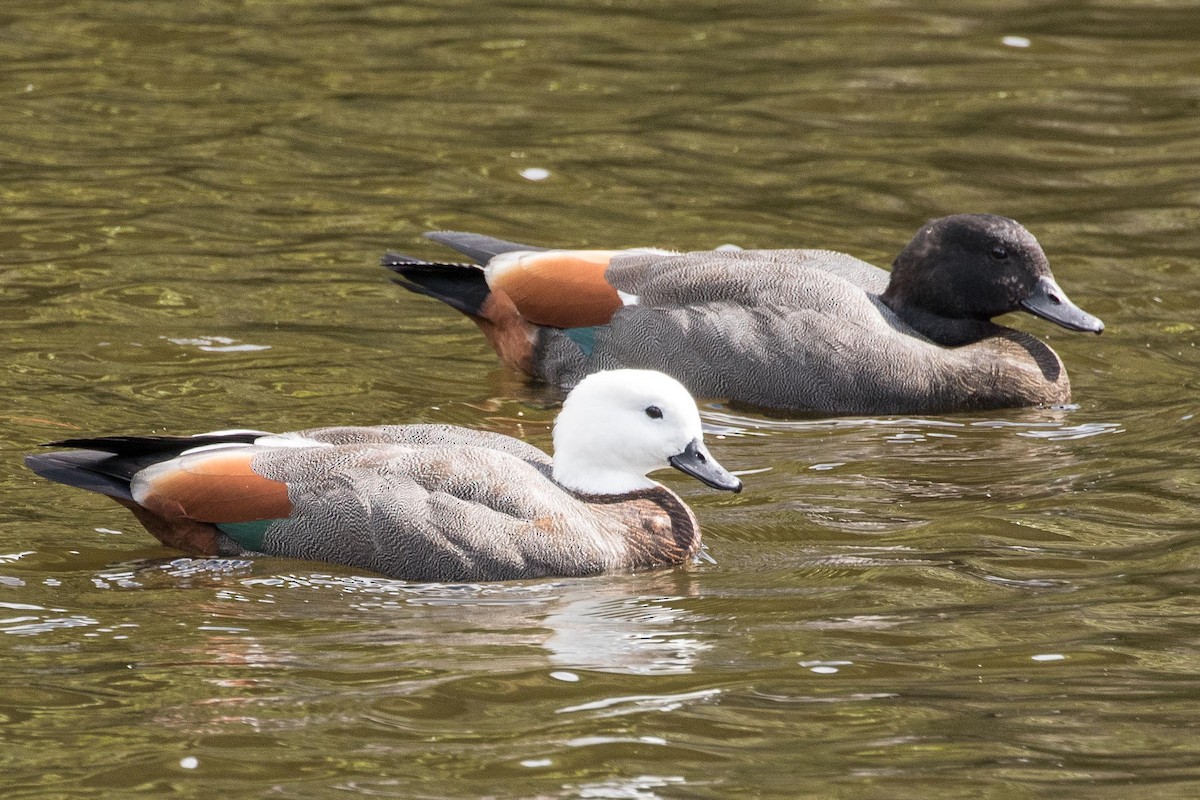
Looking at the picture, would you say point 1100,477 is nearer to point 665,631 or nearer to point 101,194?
point 665,631

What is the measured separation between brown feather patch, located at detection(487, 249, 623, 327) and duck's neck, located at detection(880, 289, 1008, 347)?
150 centimetres

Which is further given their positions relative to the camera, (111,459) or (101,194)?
(101,194)

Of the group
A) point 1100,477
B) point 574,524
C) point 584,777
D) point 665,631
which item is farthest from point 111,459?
point 1100,477

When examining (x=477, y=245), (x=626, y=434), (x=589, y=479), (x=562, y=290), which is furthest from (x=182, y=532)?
(x=477, y=245)

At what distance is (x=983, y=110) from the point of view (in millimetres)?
15211

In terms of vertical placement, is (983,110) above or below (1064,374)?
above

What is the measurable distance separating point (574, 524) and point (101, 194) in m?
6.28

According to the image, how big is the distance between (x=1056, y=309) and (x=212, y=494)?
5.01m

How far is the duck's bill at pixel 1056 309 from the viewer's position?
1071 cm

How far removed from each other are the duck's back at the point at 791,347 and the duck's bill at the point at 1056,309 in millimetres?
181

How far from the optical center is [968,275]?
1104 centimetres

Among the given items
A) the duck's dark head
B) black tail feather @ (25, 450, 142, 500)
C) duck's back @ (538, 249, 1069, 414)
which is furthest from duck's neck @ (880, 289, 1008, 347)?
black tail feather @ (25, 450, 142, 500)

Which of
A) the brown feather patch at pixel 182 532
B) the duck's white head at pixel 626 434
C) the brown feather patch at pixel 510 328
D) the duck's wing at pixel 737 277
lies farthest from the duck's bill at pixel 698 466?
the brown feather patch at pixel 510 328

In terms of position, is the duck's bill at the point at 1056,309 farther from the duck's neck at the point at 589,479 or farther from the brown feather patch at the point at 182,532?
the brown feather patch at the point at 182,532
